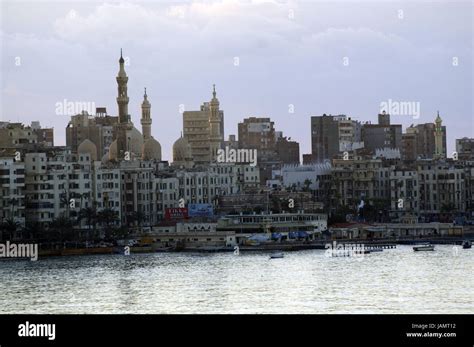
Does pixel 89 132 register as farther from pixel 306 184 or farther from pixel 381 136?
pixel 381 136

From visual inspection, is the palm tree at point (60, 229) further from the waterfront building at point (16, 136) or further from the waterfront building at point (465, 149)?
the waterfront building at point (465, 149)

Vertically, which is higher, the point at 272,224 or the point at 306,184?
the point at 306,184

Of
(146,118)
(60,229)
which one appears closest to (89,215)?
(60,229)

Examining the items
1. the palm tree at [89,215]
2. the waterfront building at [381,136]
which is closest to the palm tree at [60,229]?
the palm tree at [89,215]

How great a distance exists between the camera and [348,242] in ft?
66.3

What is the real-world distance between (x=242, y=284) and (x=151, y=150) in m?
12.7

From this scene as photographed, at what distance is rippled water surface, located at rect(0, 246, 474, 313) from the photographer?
31.1ft

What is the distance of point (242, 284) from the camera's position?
11961 mm

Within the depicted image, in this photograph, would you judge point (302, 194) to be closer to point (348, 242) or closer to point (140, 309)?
point (348, 242)

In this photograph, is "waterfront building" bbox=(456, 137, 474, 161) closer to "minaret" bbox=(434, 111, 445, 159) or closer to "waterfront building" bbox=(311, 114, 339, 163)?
"minaret" bbox=(434, 111, 445, 159)

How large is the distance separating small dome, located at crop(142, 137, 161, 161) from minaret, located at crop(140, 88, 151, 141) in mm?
898

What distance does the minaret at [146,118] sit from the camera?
2581 cm
